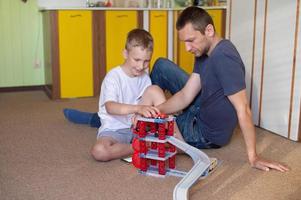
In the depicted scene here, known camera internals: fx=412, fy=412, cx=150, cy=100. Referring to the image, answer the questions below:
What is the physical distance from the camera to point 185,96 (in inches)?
72.7

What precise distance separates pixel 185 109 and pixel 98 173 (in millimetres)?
547

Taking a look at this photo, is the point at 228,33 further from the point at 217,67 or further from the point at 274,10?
the point at 217,67

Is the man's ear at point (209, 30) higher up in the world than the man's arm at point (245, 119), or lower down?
higher up

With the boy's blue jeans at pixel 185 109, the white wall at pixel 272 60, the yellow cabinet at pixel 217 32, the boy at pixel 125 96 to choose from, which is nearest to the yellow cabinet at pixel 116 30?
the yellow cabinet at pixel 217 32

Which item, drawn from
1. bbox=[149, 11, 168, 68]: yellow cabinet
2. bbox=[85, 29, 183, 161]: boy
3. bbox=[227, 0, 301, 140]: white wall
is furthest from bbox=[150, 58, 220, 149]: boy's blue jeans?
bbox=[149, 11, 168, 68]: yellow cabinet

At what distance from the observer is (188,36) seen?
1.59 meters

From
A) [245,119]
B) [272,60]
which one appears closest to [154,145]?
[245,119]

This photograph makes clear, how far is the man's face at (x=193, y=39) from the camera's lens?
159 cm

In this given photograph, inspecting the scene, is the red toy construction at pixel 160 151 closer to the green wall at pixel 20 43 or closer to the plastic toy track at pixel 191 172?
the plastic toy track at pixel 191 172

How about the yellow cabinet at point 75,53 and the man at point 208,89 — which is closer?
the man at point 208,89

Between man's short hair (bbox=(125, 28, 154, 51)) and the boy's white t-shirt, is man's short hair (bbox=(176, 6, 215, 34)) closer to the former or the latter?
man's short hair (bbox=(125, 28, 154, 51))

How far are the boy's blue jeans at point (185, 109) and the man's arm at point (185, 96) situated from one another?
0.06 m

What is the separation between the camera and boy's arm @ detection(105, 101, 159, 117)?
1.51 m

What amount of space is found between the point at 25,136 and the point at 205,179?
104cm
